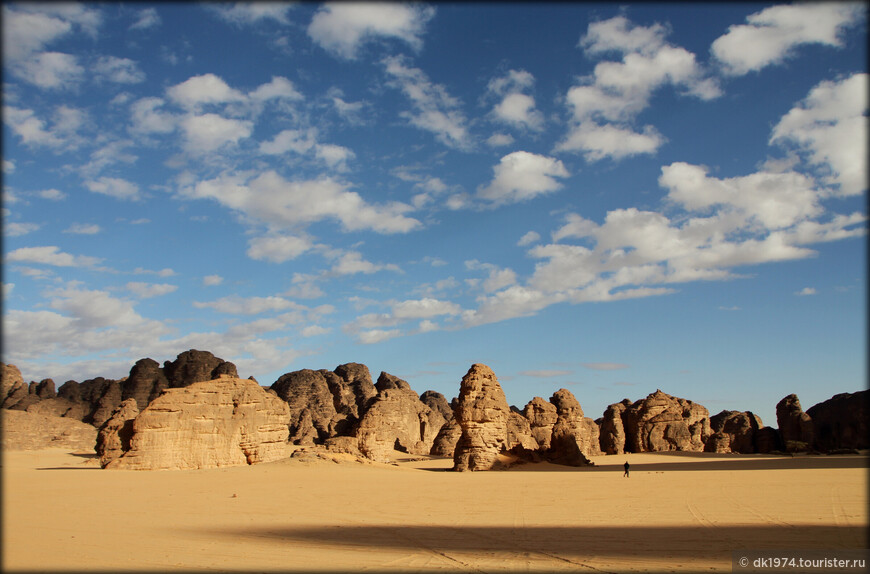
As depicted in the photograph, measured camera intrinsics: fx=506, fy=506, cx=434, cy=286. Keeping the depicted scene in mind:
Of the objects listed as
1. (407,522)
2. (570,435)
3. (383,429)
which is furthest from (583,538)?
(383,429)

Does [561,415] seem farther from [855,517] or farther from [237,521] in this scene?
[237,521]

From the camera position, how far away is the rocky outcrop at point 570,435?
32219mm

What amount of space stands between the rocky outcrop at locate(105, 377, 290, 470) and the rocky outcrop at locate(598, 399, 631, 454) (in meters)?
37.5

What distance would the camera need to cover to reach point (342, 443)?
35.7m

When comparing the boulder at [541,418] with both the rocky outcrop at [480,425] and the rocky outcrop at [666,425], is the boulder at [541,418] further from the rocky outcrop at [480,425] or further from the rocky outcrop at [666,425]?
the rocky outcrop at [480,425]

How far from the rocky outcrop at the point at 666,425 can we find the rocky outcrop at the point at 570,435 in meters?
4.69

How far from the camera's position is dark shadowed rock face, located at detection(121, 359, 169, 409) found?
64.1 meters

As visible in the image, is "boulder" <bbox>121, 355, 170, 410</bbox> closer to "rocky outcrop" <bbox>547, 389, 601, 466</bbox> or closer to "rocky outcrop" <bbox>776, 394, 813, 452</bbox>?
"rocky outcrop" <bbox>547, 389, 601, 466</bbox>

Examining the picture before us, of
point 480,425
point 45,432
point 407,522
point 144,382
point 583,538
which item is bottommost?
point 45,432

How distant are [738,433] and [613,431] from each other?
14462mm

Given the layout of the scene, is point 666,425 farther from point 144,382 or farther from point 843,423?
point 144,382

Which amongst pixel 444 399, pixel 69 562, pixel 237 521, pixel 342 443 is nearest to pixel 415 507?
pixel 237 521

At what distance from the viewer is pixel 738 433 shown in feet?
184

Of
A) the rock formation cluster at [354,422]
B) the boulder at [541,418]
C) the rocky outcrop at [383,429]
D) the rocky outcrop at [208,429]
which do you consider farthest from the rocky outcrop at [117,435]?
the boulder at [541,418]
